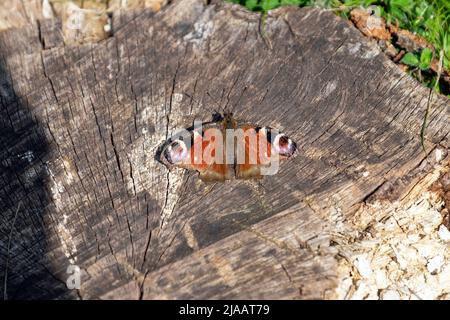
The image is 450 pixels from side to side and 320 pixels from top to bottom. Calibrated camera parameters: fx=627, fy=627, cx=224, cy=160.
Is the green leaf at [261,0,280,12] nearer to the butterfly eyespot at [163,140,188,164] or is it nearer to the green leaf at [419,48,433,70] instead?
the green leaf at [419,48,433,70]

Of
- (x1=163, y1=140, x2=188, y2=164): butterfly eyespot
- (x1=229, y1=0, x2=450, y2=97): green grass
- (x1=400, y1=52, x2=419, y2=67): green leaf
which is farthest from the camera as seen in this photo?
(x1=229, y1=0, x2=450, y2=97): green grass

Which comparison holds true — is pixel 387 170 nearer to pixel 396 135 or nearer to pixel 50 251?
pixel 396 135

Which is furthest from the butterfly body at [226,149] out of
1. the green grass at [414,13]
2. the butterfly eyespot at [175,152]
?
the green grass at [414,13]

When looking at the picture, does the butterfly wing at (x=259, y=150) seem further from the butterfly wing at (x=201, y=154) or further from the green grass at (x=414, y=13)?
the green grass at (x=414, y=13)

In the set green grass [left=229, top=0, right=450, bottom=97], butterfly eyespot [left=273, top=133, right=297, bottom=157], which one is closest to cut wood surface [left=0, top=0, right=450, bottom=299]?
butterfly eyespot [left=273, top=133, right=297, bottom=157]

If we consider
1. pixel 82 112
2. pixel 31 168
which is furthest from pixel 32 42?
pixel 31 168
